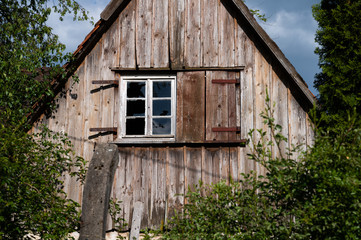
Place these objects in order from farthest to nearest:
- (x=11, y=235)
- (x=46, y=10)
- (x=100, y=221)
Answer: (x=46, y=10) < (x=11, y=235) < (x=100, y=221)

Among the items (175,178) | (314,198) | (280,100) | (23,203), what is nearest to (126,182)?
(175,178)

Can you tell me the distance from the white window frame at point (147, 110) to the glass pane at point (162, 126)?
9 centimetres

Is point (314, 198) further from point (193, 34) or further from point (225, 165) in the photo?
point (193, 34)

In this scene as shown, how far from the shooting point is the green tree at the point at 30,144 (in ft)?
18.0

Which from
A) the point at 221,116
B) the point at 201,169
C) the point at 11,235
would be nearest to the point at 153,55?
the point at 221,116

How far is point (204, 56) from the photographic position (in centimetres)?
847

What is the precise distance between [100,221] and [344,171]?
221cm

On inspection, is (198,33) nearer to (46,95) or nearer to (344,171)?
(46,95)

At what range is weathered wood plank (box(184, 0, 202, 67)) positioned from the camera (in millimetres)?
8453

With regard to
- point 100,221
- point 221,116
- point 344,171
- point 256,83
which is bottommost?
point 100,221

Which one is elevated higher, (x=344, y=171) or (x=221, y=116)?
(x=221, y=116)

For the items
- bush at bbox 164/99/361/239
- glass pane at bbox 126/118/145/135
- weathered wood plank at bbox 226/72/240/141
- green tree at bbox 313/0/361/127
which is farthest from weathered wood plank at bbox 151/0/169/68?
A: bush at bbox 164/99/361/239

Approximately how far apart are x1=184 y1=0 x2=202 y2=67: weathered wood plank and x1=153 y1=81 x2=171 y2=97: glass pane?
57 centimetres

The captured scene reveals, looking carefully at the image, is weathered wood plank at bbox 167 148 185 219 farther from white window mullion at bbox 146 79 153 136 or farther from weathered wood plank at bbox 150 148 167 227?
white window mullion at bbox 146 79 153 136
